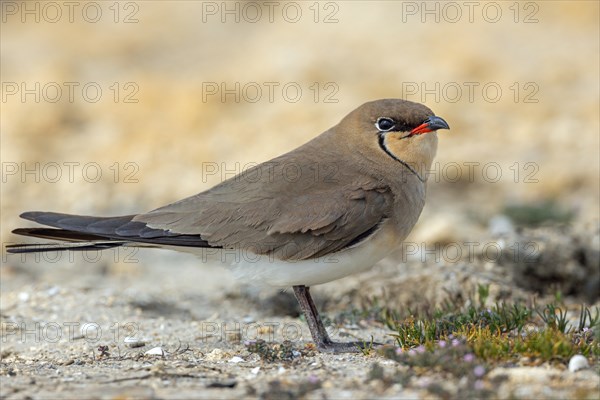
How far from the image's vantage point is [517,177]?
11547mm

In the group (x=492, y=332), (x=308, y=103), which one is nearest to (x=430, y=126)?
(x=492, y=332)

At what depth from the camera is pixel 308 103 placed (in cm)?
1298

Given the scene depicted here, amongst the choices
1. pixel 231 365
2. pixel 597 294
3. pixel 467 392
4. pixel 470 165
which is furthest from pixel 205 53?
pixel 467 392

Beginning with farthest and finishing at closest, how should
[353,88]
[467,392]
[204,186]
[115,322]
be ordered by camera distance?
1. [353,88]
2. [204,186]
3. [115,322]
4. [467,392]

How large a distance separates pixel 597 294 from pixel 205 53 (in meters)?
9.82

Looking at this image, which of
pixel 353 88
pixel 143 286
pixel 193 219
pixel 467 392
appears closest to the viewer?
pixel 467 392

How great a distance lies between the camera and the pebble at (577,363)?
4910 mm

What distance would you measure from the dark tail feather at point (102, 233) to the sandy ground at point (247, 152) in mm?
732

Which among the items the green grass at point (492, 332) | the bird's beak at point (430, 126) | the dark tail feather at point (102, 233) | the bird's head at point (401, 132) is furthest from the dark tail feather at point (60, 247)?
the bird's beak at point (430, 126)

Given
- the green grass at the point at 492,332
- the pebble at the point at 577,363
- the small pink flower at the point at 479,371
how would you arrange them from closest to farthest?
the small pink flower at the point at 479,371 < the pebble at the point at 577,363 < the green grass at the point at 492,332

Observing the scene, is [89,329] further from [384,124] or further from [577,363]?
[577,363]

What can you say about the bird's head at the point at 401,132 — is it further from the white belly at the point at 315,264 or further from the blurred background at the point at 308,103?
the blurred background at the point at 308,103

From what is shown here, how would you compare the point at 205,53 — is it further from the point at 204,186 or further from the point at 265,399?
the point at 265,399

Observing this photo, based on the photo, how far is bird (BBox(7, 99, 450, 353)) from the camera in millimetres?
6109
